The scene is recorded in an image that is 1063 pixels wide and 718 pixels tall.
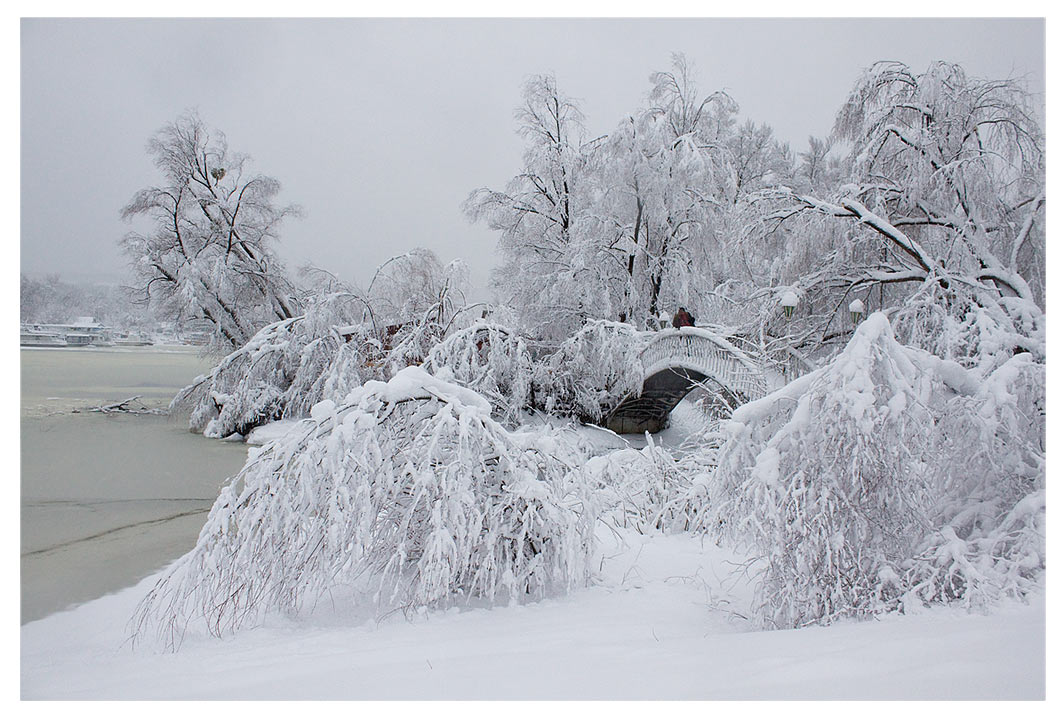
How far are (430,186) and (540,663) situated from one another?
10.0 feet

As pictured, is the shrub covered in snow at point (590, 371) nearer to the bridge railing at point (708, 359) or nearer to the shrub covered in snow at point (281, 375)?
the bridge railing at point (708, 359)

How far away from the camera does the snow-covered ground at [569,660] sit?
1.91 metres

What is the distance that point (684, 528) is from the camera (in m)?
4.12

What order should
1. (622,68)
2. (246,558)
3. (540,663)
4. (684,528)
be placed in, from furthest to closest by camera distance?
1. (684,528)
2. (622,68)
3. (246,558)
4. (540,663)

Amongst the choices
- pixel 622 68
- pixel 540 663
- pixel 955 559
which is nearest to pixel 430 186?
pixel 622 68

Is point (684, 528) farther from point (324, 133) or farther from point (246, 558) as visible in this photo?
point (324, 133)

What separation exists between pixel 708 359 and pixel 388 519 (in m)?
4.73

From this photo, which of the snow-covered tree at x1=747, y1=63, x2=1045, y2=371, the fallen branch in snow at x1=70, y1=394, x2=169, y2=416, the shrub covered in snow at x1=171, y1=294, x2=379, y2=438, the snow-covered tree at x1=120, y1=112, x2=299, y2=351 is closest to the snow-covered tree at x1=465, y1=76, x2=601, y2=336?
the shrub covered in snow at x1=171, y1=294, x2=379, y2=438

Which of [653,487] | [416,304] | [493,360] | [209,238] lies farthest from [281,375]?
[653,487]

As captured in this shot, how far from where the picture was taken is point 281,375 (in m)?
6.22

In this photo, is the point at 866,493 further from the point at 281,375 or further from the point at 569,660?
the point at 281,375

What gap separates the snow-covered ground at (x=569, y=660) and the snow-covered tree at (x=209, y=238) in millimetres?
2699

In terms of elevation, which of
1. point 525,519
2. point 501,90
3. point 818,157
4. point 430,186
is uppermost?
point 818,157

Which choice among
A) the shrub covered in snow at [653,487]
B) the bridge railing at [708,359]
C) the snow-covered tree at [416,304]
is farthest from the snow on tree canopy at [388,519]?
the snow-covered tree at [416,304]
